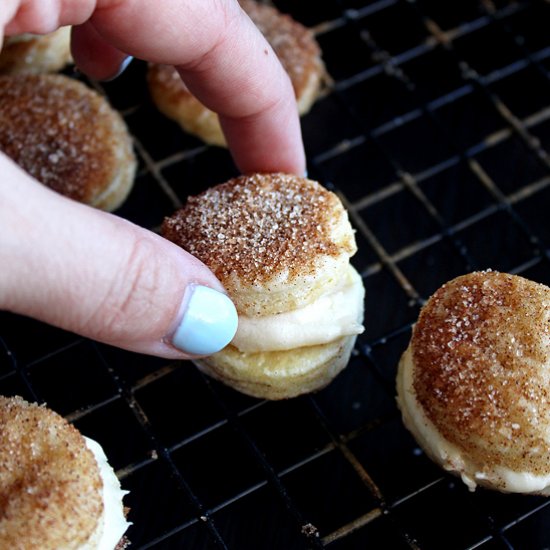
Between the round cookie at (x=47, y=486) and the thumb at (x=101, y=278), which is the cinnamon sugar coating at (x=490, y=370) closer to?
the thumb at (x=101, y=278)

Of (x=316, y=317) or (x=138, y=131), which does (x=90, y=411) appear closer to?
(x=316, y=317)

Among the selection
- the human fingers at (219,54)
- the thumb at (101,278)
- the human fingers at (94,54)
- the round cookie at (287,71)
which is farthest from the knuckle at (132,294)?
the round cookie at (287,71)

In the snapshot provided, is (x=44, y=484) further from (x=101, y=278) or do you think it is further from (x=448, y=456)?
(x=448, y=456)

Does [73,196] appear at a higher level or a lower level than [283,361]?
higher

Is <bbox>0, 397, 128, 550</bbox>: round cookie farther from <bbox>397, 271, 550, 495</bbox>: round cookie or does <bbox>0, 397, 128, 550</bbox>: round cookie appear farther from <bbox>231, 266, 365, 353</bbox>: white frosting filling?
<bbox>397, 271, 550, 495</bbox>: round cookie

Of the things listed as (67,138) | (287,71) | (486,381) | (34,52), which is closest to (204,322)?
(486,381)

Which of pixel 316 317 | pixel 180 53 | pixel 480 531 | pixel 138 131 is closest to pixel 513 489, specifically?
pixel 480 531
